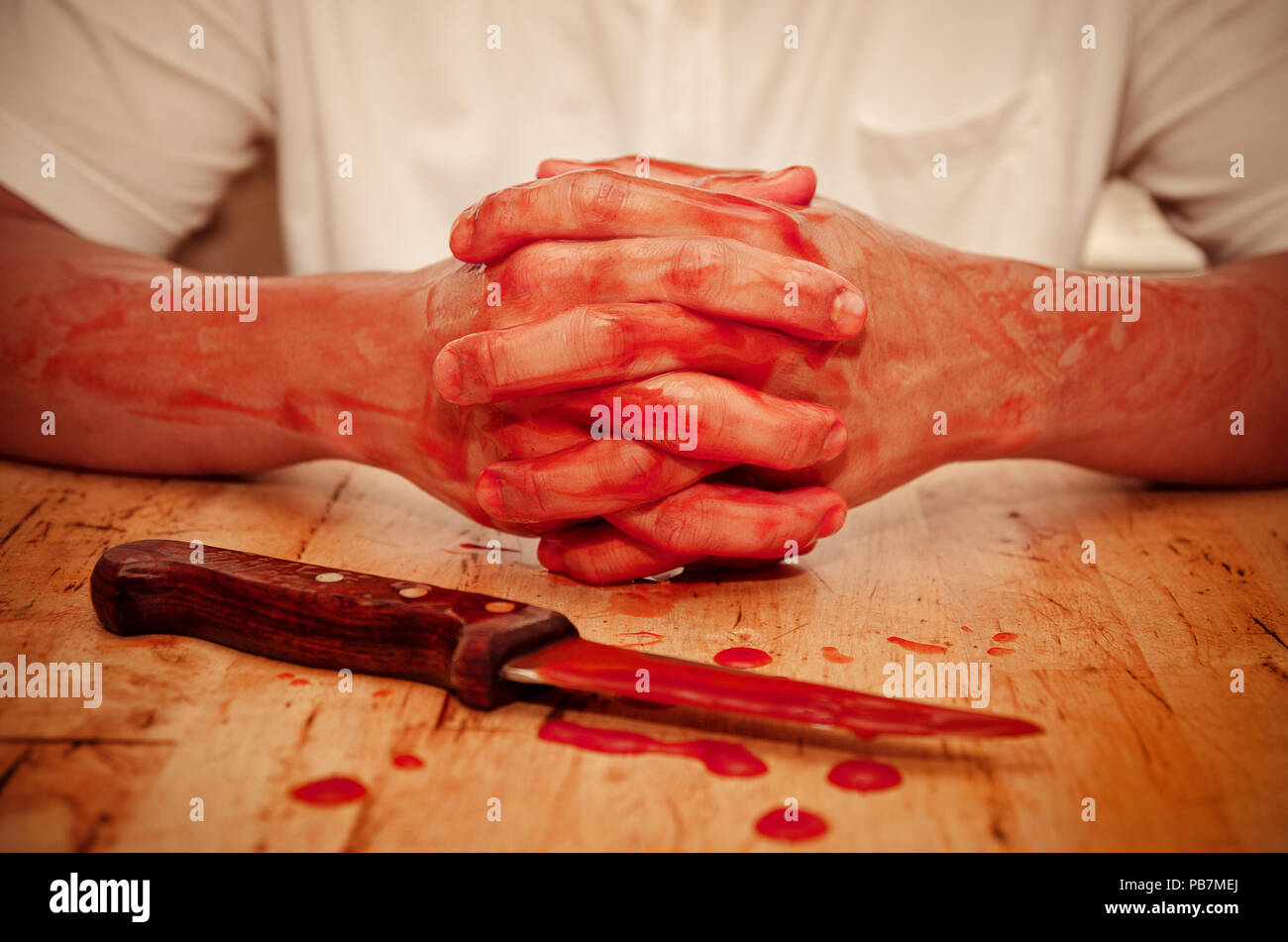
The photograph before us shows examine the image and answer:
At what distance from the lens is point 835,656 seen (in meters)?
0.79

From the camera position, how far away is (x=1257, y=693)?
0.74 m

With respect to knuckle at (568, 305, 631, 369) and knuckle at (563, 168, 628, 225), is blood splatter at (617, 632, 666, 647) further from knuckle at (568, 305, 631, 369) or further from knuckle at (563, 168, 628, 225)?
knuckle at (563, 168, 628, 225)

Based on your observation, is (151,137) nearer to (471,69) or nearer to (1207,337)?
(471,69)

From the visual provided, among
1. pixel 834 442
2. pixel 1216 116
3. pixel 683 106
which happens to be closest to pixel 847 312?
pixel 834 442

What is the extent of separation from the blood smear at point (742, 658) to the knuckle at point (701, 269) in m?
0.27

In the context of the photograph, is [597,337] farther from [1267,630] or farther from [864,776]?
[1267,630]

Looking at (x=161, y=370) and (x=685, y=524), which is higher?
(x=161, y=370)

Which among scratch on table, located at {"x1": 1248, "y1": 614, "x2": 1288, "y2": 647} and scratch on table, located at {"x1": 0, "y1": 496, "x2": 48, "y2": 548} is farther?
scratch on table, located at {"x1": 0, "y1": 496, "x2": 48, "y2": 548}

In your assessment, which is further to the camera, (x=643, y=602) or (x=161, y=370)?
(x=161, y=370)

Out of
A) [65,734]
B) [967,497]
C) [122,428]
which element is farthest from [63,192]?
[967,497]

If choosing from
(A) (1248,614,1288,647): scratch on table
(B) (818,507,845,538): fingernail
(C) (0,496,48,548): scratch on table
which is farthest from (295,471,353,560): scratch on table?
(A) (1248,614,1288,647): scratch on table

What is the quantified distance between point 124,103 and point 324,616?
→ 0.94 metres

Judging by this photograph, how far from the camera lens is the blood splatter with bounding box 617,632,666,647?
0.81m

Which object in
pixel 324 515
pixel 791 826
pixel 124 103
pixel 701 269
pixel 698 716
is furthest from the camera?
pixel 124 103
